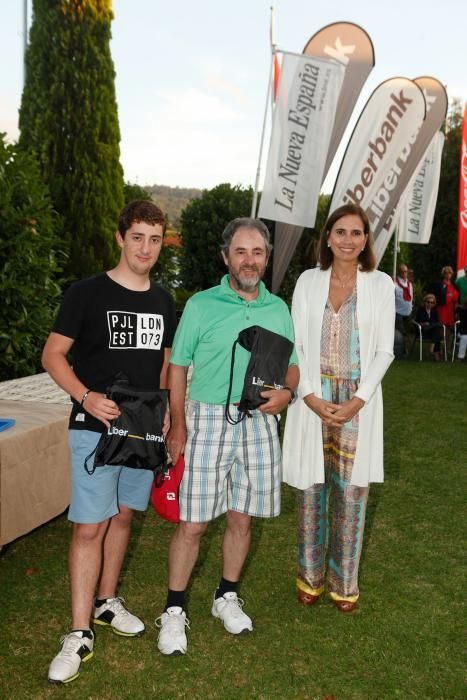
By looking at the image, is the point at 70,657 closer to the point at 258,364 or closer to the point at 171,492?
the point at 171,492

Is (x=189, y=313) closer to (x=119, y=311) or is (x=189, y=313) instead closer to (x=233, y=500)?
(x=119, y=311)

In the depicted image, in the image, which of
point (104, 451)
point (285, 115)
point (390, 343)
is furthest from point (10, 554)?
point (285, 115)

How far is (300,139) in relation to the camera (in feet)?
35.8

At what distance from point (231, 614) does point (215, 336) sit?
1.44 meters

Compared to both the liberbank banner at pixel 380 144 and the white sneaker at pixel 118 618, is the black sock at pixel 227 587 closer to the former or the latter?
the white sneaker at pixel 118 618

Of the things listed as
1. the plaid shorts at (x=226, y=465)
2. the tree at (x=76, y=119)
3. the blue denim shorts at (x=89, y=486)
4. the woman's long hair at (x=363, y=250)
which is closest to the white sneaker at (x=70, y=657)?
the blue denim shorts at (x=89, y=486)

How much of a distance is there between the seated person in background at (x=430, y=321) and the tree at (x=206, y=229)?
519cm

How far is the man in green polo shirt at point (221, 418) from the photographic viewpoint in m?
3.22

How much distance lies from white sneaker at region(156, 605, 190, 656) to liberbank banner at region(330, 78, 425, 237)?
937 cm

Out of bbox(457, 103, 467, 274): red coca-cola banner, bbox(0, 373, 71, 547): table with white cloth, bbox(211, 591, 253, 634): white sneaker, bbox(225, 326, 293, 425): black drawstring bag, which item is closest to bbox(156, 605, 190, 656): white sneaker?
bbox(211, 591, 253, 634): white sneaker

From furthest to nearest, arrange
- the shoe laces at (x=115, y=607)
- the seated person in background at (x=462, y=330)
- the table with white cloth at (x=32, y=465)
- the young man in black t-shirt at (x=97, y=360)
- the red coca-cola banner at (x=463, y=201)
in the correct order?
1. the red coca-cola banner at (x=463, y=201)
2. the seated person in background at (x=462, y=330)
3. the table with white cloth at (x=32, y=465)
4. the shoe laces at (x=115, y=607)
5. the young man in black t-shirt at (x=97, y=360)

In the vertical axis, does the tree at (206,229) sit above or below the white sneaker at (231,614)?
above

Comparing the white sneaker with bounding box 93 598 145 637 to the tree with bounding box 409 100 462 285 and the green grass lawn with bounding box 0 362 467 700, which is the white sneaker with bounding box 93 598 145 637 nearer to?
the green grass lawn with bounding box 0 362 467 700

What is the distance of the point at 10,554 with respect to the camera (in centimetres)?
454
